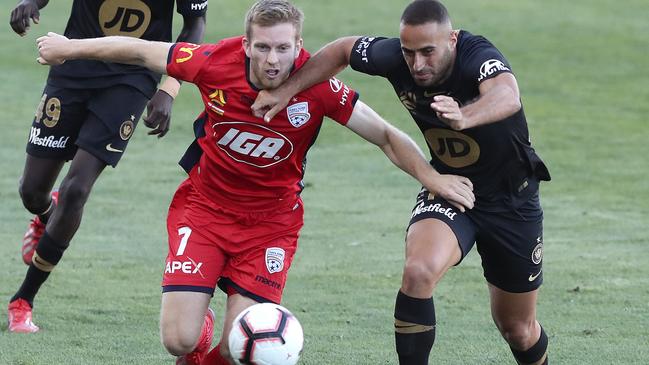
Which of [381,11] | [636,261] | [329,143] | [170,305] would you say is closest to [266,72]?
[170,305]

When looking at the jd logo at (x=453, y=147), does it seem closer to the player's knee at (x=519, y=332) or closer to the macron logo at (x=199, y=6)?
the player's knee at (x=519, y=332)

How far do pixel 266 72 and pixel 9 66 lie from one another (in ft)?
54.8

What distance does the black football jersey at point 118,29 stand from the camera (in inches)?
337

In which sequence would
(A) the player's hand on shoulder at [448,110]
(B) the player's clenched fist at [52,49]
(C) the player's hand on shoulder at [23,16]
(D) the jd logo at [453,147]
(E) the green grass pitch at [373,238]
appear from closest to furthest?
(A) the player's hand on shoulder at [448,110]
(D) the jd logo at [453,147]
(B) the player's clenched fist at [52,49]
(E) the green grass pitch at [373,238]
(C) the player's hand on shoulder at [23,16]

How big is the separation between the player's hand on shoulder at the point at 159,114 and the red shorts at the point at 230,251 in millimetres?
665

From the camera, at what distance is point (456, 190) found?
6512mm

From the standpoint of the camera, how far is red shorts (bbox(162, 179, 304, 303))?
688cm

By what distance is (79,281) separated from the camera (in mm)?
9836

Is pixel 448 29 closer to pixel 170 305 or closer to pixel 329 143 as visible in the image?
pixel 170 305

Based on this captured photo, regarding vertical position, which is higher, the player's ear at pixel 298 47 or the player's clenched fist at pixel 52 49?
the player's ear at pixel 298 47

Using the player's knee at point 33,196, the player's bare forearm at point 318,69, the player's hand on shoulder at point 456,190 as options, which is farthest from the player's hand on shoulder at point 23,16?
the player's hand on shoulder at point 456,190

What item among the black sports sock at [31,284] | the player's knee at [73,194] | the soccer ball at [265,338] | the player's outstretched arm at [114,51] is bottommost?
the black sports sock at [31,284]

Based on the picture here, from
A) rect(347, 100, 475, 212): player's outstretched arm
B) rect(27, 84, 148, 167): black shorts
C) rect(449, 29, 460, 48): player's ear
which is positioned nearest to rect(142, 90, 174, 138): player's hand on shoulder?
rect(27, 84, 148, 167): black shorts

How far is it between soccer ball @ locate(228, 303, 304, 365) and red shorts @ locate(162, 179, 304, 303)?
768 mm
